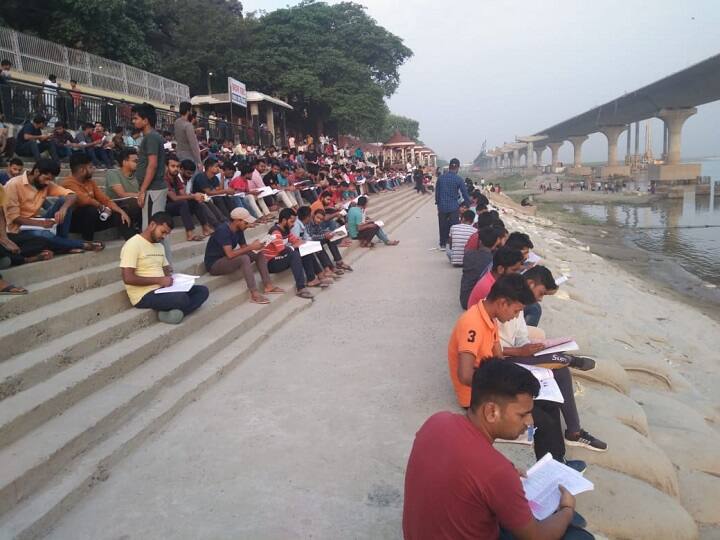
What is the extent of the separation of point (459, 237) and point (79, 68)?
1771 cm

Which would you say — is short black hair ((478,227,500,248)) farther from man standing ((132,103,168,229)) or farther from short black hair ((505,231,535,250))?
man standing ((132,103,168,229))

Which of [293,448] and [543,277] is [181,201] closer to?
[293,448]

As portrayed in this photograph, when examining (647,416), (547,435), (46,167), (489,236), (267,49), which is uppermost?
(267,49)

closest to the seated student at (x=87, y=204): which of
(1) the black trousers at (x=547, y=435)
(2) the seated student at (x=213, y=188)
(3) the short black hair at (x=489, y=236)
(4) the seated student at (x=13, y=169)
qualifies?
(4) the seated student at (x=13, y=169)

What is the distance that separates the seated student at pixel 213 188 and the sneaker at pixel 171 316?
351 centimetres

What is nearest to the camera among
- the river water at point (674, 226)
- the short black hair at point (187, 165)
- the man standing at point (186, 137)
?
the man standing at point (186, 137)

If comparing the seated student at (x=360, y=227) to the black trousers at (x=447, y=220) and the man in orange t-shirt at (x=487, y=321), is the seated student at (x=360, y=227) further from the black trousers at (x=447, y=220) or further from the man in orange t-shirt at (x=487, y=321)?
the man in orange t-shirt at (x=487, y=321)

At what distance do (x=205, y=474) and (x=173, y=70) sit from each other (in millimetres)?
28833

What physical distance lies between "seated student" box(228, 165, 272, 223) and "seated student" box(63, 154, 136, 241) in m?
3.29

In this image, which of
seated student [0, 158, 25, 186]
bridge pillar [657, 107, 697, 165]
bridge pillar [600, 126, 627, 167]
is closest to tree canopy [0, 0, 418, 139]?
seated student [0, 158, 25, 186]

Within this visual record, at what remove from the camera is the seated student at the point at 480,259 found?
5.74 metres

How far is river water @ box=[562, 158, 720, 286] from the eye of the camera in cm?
1608

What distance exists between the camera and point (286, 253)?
709 cm

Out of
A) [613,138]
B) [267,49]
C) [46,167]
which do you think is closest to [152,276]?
[46,167]
